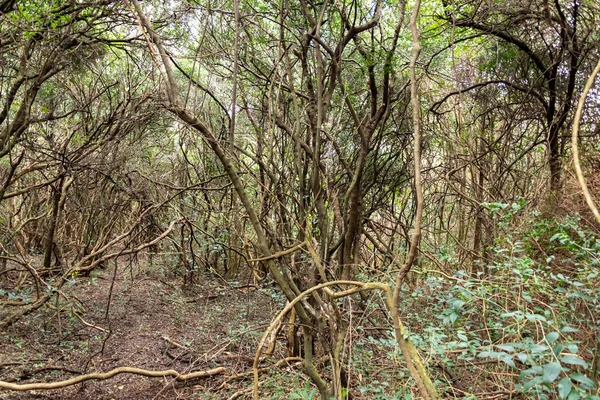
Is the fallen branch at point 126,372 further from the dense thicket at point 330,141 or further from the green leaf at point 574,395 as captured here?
the green leaf at point 574,395

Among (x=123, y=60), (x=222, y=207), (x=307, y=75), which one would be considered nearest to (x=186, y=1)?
(x=307, y=75)

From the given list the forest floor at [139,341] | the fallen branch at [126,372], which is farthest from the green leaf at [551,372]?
the fallen branch at [126,372]

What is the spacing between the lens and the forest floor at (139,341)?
11.1ft

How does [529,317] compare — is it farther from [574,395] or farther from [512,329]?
[512,329]

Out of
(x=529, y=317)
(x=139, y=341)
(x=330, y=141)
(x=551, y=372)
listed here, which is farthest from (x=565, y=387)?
(x=139, y=341)

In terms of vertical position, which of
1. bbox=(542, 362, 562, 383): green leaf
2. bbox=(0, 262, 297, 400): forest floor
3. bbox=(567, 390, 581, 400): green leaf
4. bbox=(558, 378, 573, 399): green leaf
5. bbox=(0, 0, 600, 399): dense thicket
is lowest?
bbox=(0, 262, 297, 400): forest floor

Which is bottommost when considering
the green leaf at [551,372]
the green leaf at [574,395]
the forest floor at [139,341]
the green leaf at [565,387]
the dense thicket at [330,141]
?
the forest floor at [139,341]

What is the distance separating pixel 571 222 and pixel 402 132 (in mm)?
2526

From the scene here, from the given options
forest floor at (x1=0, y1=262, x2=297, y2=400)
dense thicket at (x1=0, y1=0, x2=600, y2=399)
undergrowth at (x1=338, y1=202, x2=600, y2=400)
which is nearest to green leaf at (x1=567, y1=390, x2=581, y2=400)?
undergrowth at (x1=338, y1=202, x2=600, y2=400)

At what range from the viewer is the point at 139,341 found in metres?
4.47

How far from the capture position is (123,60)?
5809 millimetres

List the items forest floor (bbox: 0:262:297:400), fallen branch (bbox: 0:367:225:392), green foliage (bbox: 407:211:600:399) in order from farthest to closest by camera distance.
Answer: forest floor (bbox: 0:262:297:400), fallen branch (bbox: 0:367:225:392), green foliage (bbox: 407:211:600:399)

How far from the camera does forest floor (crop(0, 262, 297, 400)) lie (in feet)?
11.1

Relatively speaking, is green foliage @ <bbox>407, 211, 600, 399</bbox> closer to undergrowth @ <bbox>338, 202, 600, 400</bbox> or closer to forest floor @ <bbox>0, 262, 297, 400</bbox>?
undergrowth @ <bbox>338, 202, 600, 400</bbox>
